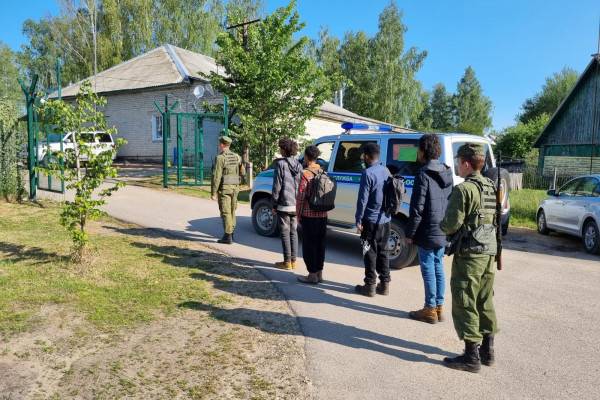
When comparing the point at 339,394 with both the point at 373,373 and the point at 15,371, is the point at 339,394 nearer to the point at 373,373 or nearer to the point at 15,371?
the point at 373,373

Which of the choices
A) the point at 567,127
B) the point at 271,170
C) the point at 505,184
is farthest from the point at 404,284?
the point at 567,127

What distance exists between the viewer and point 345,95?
46062mm

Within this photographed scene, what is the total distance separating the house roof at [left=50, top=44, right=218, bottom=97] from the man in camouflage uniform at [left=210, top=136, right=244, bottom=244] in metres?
13.9

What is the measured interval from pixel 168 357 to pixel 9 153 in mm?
9521

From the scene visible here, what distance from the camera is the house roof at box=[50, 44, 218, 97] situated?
71.1 feet

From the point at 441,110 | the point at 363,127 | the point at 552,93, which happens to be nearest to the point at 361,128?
the point at 363,127

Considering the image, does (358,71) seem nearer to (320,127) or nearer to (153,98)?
(320,127)

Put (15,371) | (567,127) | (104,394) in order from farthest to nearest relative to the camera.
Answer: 1. (567,127)
2. (15,371)
3. (104,394)

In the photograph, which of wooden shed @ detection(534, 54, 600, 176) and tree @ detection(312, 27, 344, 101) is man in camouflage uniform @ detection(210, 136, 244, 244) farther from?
tree @ detection(312, 27, 344, 101)

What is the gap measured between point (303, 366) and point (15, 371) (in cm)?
223

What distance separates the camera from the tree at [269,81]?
48.1ft

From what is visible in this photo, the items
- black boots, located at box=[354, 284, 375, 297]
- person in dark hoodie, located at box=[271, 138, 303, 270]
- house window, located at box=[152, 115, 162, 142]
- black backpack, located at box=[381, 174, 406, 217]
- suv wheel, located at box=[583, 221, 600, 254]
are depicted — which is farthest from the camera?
house window, located at box=[152, 115, 162, 142]

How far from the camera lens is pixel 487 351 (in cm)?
375

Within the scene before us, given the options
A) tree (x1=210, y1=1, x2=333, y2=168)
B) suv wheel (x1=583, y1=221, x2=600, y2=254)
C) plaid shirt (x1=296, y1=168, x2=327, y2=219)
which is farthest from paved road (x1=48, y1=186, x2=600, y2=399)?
tree (x1=210, y1=1, x2=333, y2=168)
